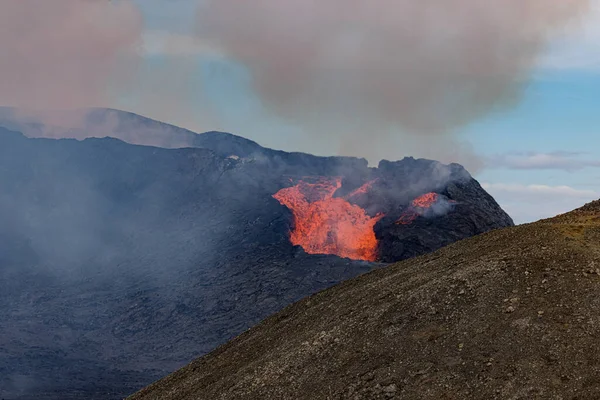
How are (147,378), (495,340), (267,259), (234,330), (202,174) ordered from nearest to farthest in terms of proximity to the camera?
1. (495,340)
2. (147,378)
3. (234,330)
4. (267,259)
5. (202,174)

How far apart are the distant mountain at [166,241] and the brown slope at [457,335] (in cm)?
4505

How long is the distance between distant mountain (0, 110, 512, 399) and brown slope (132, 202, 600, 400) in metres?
45.1

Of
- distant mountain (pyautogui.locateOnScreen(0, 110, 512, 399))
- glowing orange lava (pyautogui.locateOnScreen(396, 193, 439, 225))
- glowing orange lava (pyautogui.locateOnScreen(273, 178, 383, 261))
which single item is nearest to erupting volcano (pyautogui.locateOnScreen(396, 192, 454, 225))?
glowing orange lava (pyautogui.locateOnScreen(396, 193, 439, 225))

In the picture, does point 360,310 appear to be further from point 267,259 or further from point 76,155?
point 76,155

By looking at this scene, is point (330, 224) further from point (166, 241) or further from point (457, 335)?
point (457, 335)

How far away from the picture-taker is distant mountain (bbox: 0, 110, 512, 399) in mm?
86125

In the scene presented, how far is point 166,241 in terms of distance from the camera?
11619cm

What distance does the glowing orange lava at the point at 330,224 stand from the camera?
10762 cm

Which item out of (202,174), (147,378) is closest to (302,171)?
(202,174)

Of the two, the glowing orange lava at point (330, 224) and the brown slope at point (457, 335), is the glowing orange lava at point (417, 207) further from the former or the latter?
the brown slope at point (457, 335)

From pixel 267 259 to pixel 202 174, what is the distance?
3958 cm

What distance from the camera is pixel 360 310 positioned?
29453 millimetres

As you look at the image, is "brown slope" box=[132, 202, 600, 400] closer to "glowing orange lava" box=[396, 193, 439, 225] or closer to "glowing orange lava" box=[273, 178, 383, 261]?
"glowing orange lava" box=[273, 178, 383, 261]

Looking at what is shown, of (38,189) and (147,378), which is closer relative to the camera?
(147,378)
